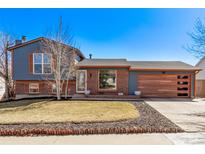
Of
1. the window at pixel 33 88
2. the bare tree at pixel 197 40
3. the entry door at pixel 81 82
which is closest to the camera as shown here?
the bare tree at pixel 197 40

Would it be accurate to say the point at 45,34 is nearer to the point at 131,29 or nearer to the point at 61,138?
the point at 131,29

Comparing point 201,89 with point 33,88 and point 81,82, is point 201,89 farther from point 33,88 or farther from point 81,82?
point 33,88

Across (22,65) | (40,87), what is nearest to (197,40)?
(40,87)

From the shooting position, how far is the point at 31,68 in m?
13.6

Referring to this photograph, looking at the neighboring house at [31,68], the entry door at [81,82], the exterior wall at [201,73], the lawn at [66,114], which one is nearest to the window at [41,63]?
the neighboring house at [31,68]

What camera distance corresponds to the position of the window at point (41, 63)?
535 inches

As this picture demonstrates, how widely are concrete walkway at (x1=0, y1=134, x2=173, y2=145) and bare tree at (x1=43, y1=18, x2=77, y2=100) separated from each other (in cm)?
745

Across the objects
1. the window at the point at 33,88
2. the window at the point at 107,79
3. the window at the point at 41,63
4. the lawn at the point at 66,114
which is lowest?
the lawn at the point at 66,114

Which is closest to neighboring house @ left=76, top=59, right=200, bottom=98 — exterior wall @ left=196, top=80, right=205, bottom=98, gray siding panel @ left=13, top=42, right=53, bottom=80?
exterior wall @ left=196, top=80, right=205, bottom=98

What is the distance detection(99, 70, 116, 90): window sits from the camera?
42.1 feet

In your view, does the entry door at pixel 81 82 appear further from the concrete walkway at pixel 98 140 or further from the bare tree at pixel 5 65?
the concrete walkway at pixel 98 140

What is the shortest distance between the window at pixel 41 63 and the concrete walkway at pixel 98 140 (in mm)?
10158

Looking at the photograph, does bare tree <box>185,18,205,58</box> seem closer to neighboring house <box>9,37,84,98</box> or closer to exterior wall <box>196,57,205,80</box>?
neighboring house <box>9,37,84,98</box>

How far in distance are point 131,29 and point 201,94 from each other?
10204mm
